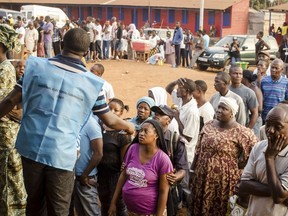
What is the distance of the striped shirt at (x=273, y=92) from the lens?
7418mm

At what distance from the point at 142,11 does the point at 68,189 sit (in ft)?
125

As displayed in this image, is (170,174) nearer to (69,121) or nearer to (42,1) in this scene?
(69,121)

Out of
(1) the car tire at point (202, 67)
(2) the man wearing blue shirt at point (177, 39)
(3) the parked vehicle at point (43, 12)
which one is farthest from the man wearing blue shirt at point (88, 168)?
(3) the parked vehicle at point (43, 12)

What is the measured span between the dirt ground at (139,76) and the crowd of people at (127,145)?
7142mm

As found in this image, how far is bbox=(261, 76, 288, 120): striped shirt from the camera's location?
7.42 metres

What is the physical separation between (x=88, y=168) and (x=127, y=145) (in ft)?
1.67

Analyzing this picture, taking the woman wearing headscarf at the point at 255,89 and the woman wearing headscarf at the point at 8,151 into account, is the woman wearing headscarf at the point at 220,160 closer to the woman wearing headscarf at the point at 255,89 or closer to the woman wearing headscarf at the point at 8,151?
the woman wearing headscarf at the point at 8,151

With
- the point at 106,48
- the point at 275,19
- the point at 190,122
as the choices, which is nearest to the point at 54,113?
the point at 190,122

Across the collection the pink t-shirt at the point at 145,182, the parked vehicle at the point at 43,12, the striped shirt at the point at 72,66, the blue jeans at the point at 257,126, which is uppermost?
the striped shirt at the point at 72,66

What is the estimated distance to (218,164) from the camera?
199 inches

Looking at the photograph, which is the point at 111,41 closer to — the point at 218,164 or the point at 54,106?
the point at 218,164

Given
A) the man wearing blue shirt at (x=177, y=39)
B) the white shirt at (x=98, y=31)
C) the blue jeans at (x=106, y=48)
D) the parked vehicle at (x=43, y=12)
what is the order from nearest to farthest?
the man wearing blue shirt at (x=177, y=39) → the white shirt at (x=98, y=31) → the blue jeans at (x=106, y=48) → the parked vehicle at (x=43, y=12)

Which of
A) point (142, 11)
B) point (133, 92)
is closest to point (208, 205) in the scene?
point (133, 92)

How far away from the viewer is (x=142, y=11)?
4062 cm
